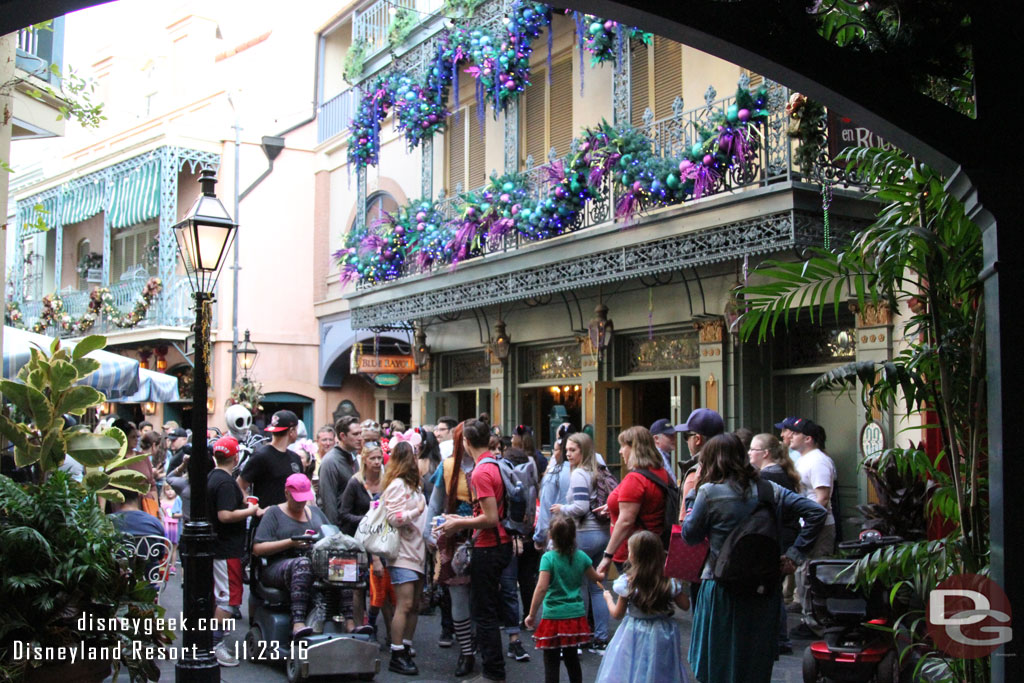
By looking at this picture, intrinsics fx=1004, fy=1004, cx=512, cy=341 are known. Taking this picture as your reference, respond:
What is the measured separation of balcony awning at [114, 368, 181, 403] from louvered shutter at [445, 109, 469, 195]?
241 inches

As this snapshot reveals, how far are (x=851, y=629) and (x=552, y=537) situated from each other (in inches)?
78.3

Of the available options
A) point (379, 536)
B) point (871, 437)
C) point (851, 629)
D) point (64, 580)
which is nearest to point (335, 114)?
point (871, 437)

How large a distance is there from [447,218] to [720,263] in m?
5.11

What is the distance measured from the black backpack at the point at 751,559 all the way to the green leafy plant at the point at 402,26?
14311 millimetres

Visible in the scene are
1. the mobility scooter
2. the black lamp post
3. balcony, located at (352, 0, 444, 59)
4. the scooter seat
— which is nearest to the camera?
the black lamp post

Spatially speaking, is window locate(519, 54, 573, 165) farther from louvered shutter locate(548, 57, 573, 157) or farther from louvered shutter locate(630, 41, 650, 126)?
louvered shutter locate(630, 41, 650, 126)

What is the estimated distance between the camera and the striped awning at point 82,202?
88.8 feet

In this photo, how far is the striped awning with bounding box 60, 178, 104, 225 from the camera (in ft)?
88.8

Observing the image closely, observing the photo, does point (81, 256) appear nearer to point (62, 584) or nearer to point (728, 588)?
point (62, 584)

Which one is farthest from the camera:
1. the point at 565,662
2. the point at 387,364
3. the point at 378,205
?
the point at 378,205

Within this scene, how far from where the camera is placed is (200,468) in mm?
7172

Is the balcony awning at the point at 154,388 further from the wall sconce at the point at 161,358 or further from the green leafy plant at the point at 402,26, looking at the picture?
the wall sconce at the point at 161,358

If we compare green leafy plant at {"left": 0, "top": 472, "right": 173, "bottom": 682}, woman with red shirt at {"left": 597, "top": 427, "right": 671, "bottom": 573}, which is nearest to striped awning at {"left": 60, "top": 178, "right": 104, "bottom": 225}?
green leafy plant at {"left": 0, "top": 472, "right": 173, "bottom": 682}

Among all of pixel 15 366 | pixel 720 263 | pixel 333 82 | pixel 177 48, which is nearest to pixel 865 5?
pixel 720 263
